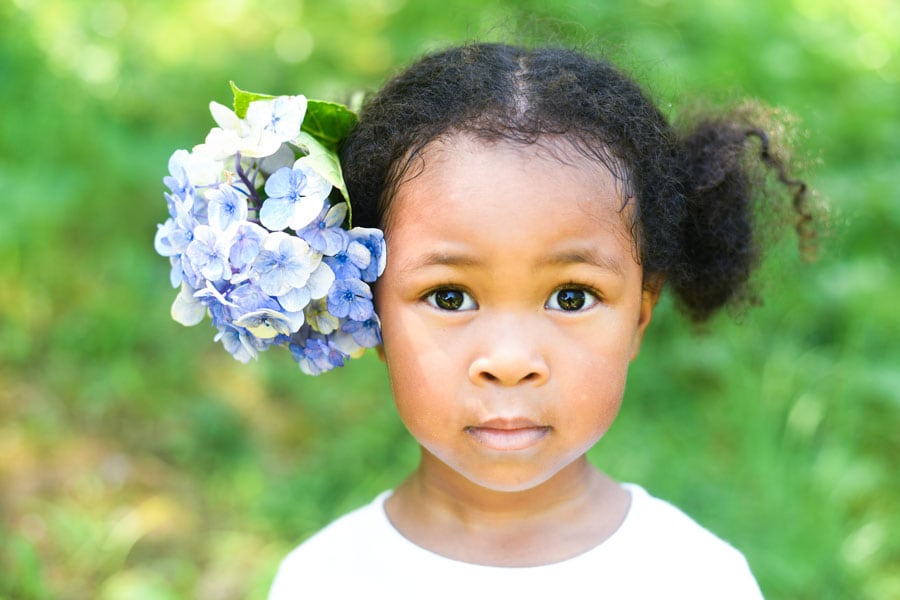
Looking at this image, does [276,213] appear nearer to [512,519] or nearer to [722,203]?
[512,519]

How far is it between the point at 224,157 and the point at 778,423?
261cm

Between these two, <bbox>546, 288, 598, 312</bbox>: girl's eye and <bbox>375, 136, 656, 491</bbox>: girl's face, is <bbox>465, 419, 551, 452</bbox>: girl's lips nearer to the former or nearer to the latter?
<bbox>375, 136, 656, 491</bbox>: girl's face

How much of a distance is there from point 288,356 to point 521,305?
259 centimetres

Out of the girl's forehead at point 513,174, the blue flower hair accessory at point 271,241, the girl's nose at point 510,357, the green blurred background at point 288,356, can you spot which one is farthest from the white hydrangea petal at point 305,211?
the green blurred background at point 288,356

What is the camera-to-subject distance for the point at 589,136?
1.90m

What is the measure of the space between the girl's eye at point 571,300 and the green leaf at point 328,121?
0.59 m

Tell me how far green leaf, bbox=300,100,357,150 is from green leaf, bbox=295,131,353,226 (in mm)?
44

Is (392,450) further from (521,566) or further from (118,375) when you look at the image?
(521,566)

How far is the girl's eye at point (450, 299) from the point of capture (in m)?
1.85

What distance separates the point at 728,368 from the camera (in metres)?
3.98

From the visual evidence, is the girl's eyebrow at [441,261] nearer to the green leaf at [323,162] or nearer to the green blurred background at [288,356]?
the green leaf at [323,162]

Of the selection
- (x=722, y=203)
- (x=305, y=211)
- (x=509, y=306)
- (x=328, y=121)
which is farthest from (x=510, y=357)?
(x=722, y=203)

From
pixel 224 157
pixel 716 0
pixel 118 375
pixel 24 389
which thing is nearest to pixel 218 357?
pixel 118 375

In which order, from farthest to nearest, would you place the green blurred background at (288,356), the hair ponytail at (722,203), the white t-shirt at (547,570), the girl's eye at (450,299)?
the green blurred background at (288,356)
the hair ponytail at (722,203)
the white t-shirt at (547,570)
the girl's eye at (450,299)
